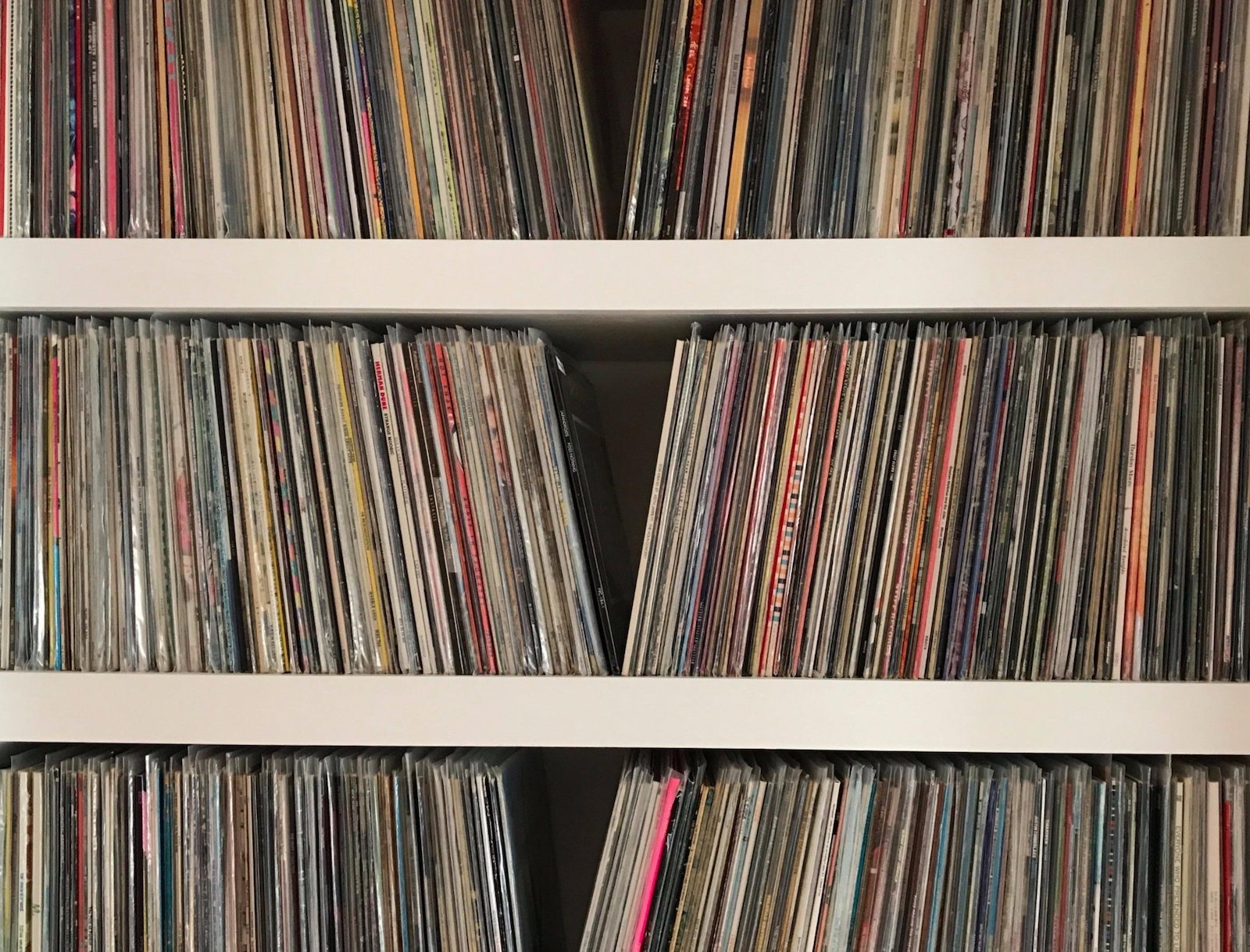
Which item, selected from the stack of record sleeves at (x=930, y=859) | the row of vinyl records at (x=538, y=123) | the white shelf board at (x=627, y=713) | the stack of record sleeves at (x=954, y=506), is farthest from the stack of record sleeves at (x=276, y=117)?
the stack of record sleeves at (x=930, y=859)

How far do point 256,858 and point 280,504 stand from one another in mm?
319

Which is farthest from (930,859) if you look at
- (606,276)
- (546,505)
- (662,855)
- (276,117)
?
(276,117)

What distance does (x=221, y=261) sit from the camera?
2.84 feet

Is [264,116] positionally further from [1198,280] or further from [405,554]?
[1198,280]

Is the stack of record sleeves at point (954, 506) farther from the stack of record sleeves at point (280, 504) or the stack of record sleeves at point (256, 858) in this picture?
the stack of record sleeves at point (256, 858)

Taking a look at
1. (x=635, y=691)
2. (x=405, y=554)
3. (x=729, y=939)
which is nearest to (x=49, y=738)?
(x=405, y=554)

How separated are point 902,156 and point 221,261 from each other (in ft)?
1.97

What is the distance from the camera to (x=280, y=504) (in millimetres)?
896

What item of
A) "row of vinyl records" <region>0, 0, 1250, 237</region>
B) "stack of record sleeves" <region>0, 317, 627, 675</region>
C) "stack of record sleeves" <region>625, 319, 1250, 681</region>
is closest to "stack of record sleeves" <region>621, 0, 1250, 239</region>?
"row of vinyl records" <region>0, 0, 1250, 237</region>

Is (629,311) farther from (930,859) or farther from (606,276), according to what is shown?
(930,859)

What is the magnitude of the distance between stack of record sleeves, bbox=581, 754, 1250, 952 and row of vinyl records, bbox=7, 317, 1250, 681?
10 cm

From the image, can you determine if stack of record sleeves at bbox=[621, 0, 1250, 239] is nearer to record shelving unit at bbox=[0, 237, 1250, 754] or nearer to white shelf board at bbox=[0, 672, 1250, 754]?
record shelving unit at bbox=[0, 237, 1250, 754]

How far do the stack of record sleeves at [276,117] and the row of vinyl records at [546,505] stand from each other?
0.11 m

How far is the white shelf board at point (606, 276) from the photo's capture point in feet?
2.74
